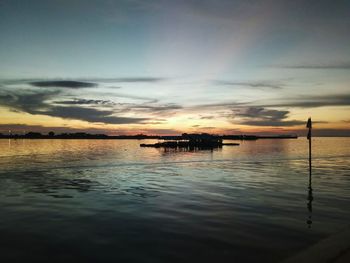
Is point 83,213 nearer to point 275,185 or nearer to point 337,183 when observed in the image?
point 275,185

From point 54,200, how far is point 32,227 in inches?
249

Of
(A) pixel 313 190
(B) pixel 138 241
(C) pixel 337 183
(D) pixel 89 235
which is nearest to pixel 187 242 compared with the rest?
(B) pixel 138 241

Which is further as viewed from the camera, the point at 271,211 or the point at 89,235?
the point at 271,211

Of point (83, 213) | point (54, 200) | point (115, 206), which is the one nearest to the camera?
point (83, 213)

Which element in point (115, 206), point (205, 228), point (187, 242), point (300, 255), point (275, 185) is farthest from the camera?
point (275, 185)

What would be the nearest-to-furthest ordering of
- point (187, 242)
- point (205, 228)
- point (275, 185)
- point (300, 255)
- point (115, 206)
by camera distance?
point (300, 255) < point (187, 242) < point (205, 228) < point (115, 206) < point (275, 185)

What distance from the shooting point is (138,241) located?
39.6ft

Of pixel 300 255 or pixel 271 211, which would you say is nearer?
pixel 300 255

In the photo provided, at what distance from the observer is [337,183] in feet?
91.8

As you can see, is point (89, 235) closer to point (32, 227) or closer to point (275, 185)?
point (32, 227)

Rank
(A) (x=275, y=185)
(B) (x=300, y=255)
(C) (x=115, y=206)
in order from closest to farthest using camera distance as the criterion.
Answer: (B) (x=300, y=255)
(C) (x=115, y=206)
(A) (x=275, y=185)

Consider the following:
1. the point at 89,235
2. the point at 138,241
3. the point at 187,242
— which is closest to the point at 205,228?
the point at 187,242

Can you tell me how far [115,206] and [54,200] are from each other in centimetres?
431

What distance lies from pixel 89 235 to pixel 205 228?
455cm
